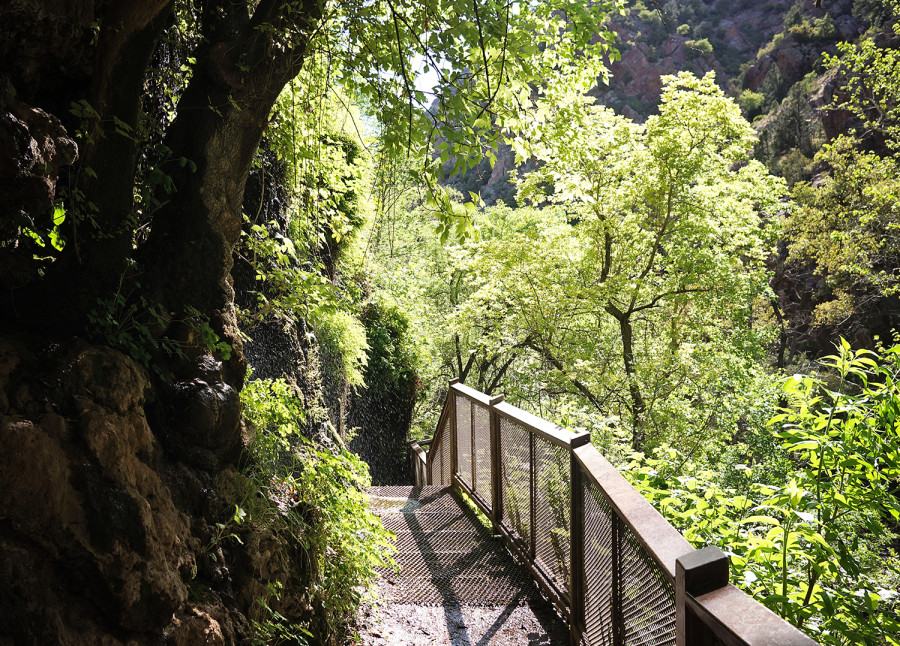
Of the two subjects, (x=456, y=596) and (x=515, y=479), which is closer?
(x=456, y=596)

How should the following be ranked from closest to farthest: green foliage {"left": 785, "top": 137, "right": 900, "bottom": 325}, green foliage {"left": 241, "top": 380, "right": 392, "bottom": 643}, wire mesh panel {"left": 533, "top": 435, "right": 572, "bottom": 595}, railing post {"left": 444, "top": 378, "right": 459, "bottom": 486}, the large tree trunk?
1. the large tree trunk
2. green foliage {"left": 241, "top": 380, "right": 392, "bottom": 643}
3. wire mesh panel {"left": 533, "top": 435, "right": 572, "bottom": 595}
4. railing post {"left": 444, "top": 378, "right": 459, "bottom": 486}
5. green foliage {"left": 785, "top": 137, "right": 900, "bottom": 325}

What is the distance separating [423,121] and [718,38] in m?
80.4

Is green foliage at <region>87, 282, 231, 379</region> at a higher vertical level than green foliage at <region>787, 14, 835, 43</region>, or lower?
lower

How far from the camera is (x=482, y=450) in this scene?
5.78 meters

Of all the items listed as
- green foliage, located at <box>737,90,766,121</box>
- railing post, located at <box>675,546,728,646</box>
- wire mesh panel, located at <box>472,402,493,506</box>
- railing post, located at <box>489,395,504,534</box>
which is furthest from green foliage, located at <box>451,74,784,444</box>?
green foliage, located at <box>737,90,766,121</box>

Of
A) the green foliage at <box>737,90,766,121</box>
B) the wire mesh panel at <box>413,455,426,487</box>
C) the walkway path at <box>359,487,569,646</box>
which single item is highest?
the green foliage at <box>737,90,766,121</box>

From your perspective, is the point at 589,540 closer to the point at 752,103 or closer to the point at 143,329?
the point at 143,329

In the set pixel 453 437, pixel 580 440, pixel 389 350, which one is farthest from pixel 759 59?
pixel 580 440

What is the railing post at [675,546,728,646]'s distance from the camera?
1.41 metres

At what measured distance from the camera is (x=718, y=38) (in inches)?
2717

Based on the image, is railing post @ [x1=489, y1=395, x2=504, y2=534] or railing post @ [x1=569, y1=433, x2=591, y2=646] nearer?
railing post @ [x1=569, y1=433, x2=591, y2=646]

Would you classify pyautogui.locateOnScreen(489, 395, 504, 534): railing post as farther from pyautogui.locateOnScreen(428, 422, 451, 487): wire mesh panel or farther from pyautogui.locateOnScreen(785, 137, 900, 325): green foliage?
pyautogui.locateOnScreen(785, 137, 900, 325): green foliage

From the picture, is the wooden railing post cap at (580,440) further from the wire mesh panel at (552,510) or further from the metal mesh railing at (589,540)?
the wire mesh panel at (552,510)

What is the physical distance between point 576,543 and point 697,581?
1967mm
